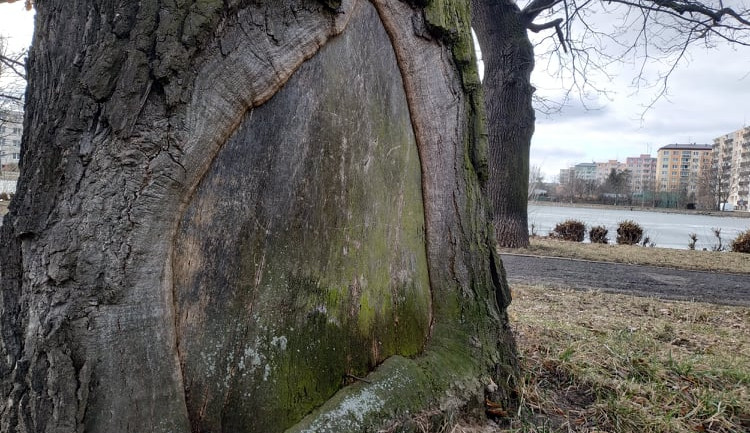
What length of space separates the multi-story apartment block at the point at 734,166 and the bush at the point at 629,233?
5530cm

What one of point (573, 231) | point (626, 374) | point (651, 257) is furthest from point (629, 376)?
point (573, 231)

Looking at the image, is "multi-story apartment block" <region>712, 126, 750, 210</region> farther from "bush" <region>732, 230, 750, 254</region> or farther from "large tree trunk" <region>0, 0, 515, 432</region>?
"large tree trunk" <region>0, 0, 515, 432</region>

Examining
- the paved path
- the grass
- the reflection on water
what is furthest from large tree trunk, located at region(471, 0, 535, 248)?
the reflection on water

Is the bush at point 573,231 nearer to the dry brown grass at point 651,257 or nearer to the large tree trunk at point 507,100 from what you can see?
the dry brown grass at point 651,257

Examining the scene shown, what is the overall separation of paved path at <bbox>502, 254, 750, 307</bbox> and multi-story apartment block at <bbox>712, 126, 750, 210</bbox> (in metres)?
62.5

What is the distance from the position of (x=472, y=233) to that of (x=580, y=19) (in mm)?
10644

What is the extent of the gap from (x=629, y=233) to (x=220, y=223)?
15.7 meters

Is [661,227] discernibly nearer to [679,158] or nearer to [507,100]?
[507,100]

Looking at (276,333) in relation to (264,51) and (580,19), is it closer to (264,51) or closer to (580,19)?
(264,51)

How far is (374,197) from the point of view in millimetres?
1743

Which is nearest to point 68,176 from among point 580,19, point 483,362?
point 483,362

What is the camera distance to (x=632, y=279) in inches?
292

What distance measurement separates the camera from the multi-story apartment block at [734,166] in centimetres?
6769

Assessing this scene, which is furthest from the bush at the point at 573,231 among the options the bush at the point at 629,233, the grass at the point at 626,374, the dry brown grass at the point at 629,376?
the dry brown grass at the point at 629,376
